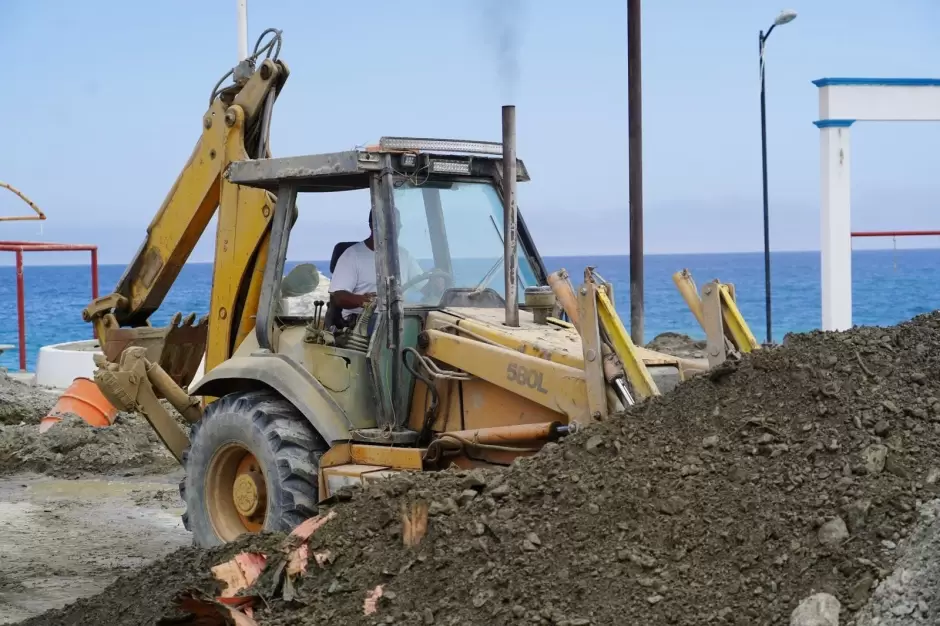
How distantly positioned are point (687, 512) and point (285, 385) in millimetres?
2997

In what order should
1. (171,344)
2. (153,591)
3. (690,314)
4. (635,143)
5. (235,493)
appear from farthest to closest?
1. (690,314)
2. (635,143)
3. (171,344)
4. (235,493)
5. (153,591)

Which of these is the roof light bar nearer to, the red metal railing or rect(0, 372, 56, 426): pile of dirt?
rect(0, 372, 56, 426): pile of dirt

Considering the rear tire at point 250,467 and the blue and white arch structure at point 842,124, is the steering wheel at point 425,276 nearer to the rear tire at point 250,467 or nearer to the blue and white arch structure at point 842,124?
the rear tire at point 250,467

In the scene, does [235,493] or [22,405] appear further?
[22,405]

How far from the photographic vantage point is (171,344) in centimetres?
967

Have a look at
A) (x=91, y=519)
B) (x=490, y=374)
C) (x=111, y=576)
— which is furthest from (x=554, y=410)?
(x=91, y=519)

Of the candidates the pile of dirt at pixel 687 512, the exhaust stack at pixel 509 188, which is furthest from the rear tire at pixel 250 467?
the exhaust stack at pixel 509 188

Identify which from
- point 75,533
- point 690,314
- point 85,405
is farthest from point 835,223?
point 690,314

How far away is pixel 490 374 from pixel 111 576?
3.12 m

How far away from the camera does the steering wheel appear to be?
7062 mm

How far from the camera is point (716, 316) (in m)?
6.46

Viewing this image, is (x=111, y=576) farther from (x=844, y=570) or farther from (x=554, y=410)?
(x=844, y=570)

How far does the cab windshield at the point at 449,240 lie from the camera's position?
7090 mm

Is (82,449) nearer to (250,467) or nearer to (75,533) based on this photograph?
(75,533)
